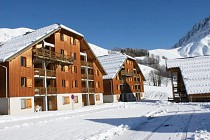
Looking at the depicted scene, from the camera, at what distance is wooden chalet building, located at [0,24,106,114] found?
33.5 meters

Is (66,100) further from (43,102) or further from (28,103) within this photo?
(28,103)

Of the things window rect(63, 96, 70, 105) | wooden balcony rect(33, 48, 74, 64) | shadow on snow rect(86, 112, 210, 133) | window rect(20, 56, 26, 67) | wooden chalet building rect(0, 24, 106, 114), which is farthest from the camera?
window rect(63, 96, 70, 105)

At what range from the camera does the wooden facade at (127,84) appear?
62.9m

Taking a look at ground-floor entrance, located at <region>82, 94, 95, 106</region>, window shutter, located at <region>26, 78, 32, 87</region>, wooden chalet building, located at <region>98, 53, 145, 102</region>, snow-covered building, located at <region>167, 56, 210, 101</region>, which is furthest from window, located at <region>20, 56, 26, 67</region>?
snow-covered building, located at <region>167, 56, 210, 101</region>

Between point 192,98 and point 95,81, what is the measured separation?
18254mm

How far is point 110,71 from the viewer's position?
63.8m

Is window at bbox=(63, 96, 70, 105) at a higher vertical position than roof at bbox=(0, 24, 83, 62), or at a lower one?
lower

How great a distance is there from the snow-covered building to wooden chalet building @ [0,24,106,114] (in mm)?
15701

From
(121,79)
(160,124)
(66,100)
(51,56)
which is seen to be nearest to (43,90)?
(51,56)

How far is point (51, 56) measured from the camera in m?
39.8

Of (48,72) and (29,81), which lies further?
(48,72)

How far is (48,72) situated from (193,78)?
27713mm

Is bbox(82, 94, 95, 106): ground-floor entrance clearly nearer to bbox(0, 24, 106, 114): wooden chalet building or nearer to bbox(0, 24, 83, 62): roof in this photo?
bbox(0, 24, 106, 114): wooden chalet building

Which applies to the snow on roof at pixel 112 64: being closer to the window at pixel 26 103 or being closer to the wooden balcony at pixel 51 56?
the wooden balcony at pixel 51 56
